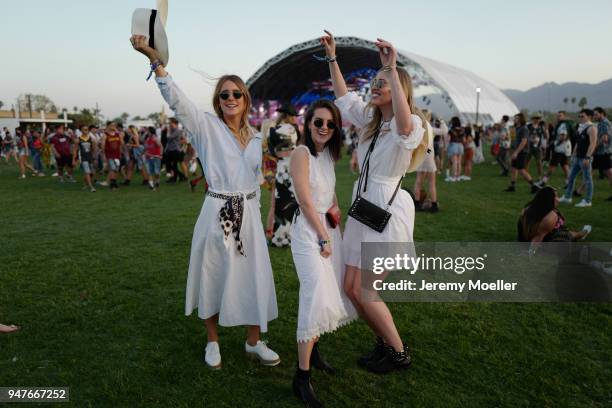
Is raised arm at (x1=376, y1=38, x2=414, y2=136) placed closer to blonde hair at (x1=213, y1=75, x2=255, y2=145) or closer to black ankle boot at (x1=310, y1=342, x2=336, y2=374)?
blonde hair at (x1=213, y1=75, x2=255, y2=145)

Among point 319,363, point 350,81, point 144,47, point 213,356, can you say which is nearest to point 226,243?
point 213,356

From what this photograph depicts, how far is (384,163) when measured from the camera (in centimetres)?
271

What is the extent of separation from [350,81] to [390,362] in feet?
112

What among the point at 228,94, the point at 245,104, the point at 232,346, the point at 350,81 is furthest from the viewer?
the point at 350,81

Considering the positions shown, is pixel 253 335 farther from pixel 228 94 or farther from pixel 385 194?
pixel 228 94

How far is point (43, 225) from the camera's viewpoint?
7.81 metres

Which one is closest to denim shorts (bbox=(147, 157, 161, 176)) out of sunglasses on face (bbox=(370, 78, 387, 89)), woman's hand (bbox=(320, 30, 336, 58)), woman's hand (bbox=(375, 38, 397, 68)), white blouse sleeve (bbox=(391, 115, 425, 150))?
woman's hand (bbox=(320, 30, 336, 58))

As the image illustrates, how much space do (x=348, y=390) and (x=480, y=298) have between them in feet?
7.25

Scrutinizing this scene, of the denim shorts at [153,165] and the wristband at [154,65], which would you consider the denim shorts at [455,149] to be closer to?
the denim shorts at [153,165]

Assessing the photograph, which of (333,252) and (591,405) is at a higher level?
(333,252)

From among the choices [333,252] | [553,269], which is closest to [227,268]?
[333,252]

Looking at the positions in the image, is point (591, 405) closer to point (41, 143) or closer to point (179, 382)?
point (179, 382)

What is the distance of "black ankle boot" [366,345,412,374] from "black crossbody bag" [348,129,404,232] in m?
1.00

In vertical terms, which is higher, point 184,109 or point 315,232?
point 184,109
